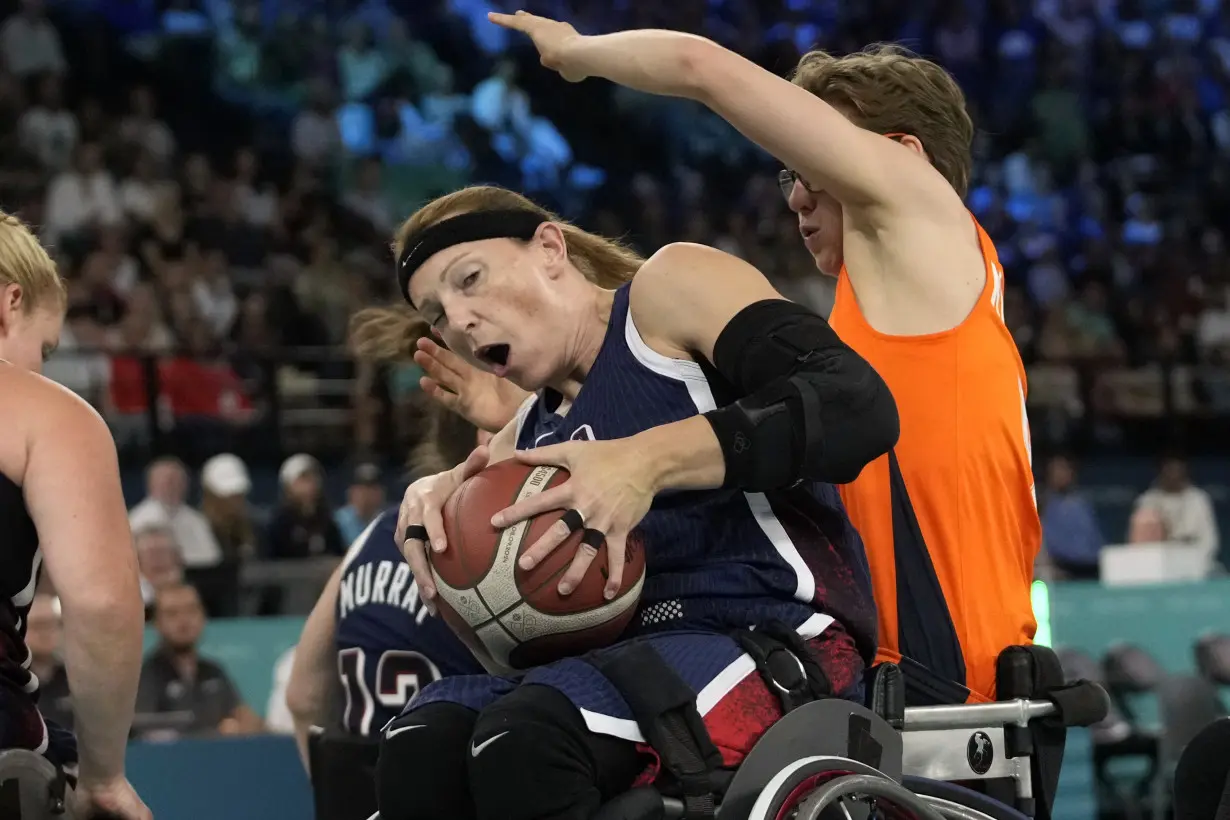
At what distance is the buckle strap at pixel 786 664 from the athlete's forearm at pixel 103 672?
117 cm

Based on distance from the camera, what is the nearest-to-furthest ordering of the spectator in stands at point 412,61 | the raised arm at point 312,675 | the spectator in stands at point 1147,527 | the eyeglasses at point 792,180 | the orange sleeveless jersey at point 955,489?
the orange sleeveless jersey at point 955,489, the eyeglasses at point 792,180, the raised arm at point 312,675, the spectator in stands at point 1147,527, the spectator in stands at point 412,61

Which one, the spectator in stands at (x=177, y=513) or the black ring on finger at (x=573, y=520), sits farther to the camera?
the spectator in stands at (x=177, y=513)

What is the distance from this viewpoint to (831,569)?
2.78 metres

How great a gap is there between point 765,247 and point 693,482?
11181mm

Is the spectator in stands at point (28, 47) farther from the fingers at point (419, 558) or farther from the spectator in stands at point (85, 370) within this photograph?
the fingers at point (419, 558)

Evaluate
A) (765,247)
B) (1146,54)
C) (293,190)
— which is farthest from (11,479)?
(1146,54)

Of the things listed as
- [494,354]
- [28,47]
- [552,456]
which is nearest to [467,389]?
[494,354]

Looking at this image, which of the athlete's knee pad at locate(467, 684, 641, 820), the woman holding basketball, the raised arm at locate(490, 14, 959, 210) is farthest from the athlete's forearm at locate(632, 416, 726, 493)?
the raised arm at locate(490, 14, 959, 210)

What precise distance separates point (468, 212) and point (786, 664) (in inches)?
39.3

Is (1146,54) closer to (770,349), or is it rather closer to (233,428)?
(233,428)

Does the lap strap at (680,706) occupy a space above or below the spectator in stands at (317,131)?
above

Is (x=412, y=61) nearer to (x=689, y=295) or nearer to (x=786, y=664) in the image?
(x=689, y=295)

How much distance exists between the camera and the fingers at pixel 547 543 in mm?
2486

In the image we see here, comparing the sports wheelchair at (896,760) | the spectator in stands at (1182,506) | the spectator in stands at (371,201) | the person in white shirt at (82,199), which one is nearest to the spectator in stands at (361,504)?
the person in white shirt at (82,199)
